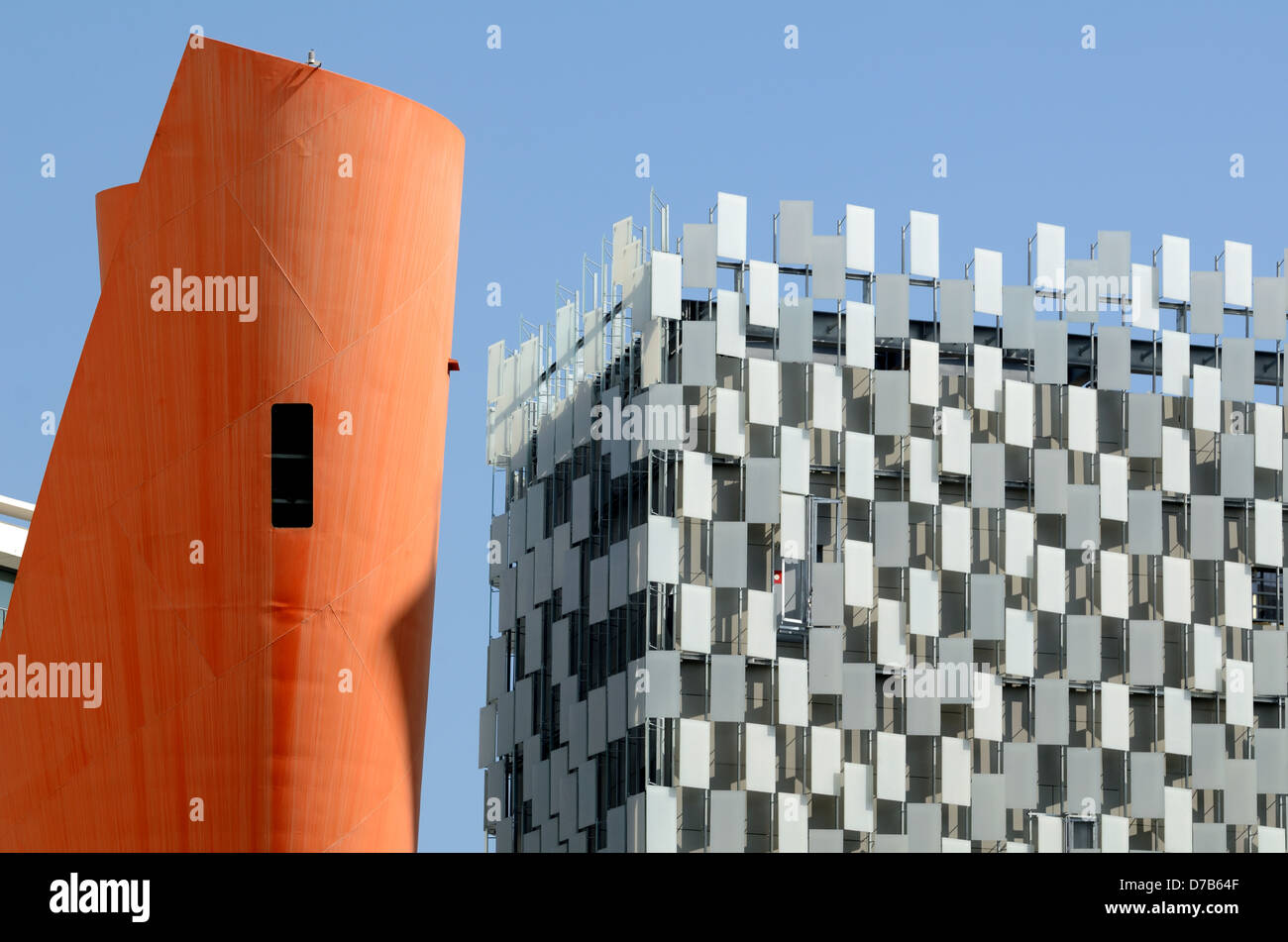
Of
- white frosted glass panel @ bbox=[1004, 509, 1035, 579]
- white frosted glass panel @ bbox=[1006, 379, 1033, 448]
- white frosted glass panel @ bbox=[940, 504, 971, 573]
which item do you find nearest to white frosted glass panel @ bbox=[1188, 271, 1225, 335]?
white frosted glass panel @ bbox=[1006, 379, 1033, 448]

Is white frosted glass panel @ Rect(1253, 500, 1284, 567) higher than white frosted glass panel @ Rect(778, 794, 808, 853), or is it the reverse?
white frosted glass panel @ Rect(1253, 500, 1284, 567)

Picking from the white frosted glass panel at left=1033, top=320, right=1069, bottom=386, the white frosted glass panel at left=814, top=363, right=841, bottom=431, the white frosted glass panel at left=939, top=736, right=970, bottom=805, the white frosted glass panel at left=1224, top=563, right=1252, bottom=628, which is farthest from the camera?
the white frosted glass panel at left=1224, top=563, right=1252, bottom=628

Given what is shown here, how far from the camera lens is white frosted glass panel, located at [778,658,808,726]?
47.2 m

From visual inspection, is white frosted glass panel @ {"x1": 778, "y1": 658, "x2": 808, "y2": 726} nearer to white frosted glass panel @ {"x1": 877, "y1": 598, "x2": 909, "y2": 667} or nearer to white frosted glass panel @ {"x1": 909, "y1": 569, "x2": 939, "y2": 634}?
white frosted glass panel @ {"x1": 877, "y1": 598, "x2": 909, "y2": 667}

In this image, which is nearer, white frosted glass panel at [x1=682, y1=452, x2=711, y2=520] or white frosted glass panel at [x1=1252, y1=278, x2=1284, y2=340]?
white frosted glass panel at [x1=682, y1=452, x2=711, y2=520]

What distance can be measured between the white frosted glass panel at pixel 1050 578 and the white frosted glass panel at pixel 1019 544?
0.92 ft

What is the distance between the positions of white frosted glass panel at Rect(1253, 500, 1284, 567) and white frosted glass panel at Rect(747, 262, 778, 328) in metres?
13.9

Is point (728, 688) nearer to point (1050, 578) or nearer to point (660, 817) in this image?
point (660, 817)

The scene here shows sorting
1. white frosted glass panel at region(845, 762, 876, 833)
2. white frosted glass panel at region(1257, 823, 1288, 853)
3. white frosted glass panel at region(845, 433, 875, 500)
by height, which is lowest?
white frosted glass panel at region(1257, 823, 1288, 853)

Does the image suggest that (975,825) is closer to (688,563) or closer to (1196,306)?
(688,563)

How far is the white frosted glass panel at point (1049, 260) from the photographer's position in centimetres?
5222

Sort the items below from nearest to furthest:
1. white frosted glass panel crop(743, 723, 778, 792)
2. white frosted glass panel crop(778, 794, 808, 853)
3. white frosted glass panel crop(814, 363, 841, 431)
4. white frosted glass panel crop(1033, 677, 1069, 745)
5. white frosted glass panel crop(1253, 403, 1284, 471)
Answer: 1. white frosted glass panel crop(778, 794, 808, 853)
2. white frosted glass panel crop(743, 723, 778, 792)
3. white frosted glass panel crop(814, 363, 841, 431)
4. white frosted glass panel crop(1033, 677, 1069, 745)
5. white frosted glass panel crop(1253, 403, 1284, 471)

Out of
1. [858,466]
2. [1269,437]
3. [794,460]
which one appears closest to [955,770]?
[858,466]
